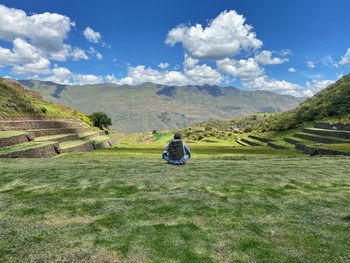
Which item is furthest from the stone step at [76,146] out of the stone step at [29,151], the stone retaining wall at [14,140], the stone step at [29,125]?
the stone step at [29,125]

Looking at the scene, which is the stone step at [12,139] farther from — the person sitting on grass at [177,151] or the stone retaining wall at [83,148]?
the person sitting on grass at [177,151]

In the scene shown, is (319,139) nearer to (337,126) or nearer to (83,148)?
(337,126)

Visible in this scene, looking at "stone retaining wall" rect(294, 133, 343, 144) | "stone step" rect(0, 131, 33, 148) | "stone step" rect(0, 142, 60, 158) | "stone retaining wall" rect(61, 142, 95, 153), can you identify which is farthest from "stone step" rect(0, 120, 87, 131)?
"stone retaining wall" rect(294, 133, 343, 144)

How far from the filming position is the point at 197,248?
9.36m

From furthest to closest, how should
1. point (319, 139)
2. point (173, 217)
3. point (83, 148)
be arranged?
point (319, 139)
point (83, 148)
point (173, 217)

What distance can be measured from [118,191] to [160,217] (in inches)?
152

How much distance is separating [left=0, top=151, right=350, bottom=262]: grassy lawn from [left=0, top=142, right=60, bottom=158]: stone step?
18455 mm

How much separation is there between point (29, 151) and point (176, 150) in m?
23.8

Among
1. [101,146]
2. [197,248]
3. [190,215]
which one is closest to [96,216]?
[190,215]

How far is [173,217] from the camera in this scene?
1172 cm

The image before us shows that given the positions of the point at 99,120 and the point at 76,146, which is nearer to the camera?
the point at 76,146

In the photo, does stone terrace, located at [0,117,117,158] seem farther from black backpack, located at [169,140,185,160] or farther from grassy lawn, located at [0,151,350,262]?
grassy lawn, located at [0,151,350,262]

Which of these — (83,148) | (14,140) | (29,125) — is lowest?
(83,148)

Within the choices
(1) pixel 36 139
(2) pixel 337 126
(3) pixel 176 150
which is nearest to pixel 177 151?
(3) pixel 176 150
